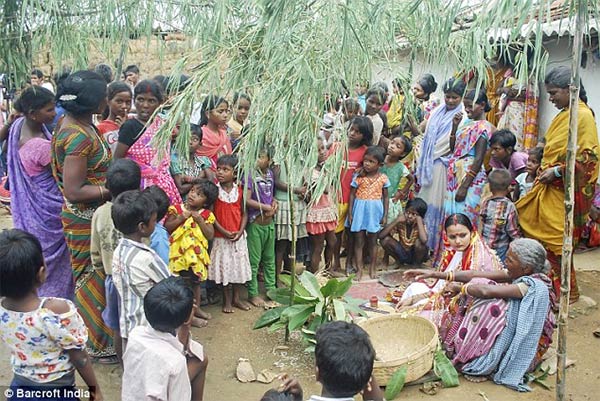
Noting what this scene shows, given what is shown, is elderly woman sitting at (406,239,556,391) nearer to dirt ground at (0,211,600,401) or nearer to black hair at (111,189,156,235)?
dirt ground at (0,211,600,401)

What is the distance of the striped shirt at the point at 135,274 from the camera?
114 inches

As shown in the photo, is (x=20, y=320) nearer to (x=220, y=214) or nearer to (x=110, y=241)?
(x=110, y=241)

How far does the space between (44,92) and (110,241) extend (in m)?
1.07

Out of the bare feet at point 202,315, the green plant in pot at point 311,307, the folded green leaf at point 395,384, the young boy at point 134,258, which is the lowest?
the folded green leaf at point 395,384

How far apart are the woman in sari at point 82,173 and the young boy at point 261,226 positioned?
1.34 meters

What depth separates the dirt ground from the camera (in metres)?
3.52

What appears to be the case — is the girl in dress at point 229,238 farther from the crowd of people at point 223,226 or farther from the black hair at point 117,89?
the black hair at point 117,89

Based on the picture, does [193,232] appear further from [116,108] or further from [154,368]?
[154,368]

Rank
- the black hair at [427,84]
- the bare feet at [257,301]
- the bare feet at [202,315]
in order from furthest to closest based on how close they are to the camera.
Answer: the black hair at [427,84] → the bare feet at [257,301] → the bare feet at [202,315]

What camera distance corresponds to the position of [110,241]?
3338mm

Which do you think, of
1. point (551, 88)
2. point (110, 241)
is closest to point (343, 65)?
point (110, 241)

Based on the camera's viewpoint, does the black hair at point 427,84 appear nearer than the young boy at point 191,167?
No

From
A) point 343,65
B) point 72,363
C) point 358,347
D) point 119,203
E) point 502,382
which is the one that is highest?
point 343,65

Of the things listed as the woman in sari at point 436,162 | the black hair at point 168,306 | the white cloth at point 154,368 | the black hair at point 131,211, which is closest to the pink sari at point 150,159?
the black hair at point 131,211
